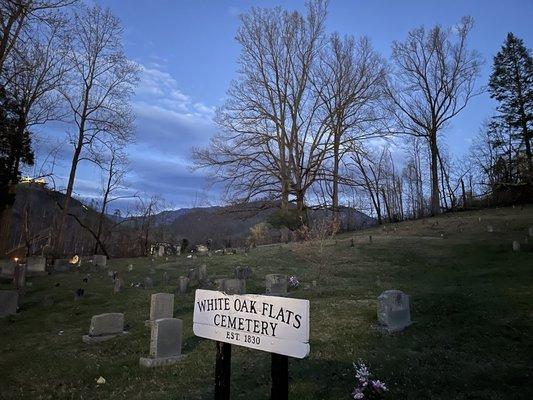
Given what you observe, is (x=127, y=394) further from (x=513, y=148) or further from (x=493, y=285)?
(x=513, y=148)

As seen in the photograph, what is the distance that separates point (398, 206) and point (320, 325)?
37845mm

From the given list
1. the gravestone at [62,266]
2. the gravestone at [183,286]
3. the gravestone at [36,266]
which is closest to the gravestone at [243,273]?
the gravestone at [183,286]

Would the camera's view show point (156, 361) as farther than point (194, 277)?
No

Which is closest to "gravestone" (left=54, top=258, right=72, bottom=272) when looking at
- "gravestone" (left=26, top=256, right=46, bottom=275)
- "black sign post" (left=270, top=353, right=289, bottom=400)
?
"gravestone" (left=26, top=256, right=46, bottom=275)

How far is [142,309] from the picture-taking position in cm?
1125

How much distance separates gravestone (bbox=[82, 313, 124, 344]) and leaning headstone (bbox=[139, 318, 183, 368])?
224cm

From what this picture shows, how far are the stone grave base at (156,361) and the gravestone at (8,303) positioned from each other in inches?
268

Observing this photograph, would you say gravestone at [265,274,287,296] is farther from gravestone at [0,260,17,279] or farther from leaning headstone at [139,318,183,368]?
gravestone at [0,260,17,279]

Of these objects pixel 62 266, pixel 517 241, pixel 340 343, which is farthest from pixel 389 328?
pixel 62 266

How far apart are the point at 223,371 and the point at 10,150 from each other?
73.6 ft

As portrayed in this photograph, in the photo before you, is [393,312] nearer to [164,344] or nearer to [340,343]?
[340,343]

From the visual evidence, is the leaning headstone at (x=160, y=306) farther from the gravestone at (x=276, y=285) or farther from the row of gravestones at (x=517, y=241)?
the row of gravestones at (x=517, y=241)

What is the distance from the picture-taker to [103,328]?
28.6 ft

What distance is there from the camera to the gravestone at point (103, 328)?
8608 millimetres
